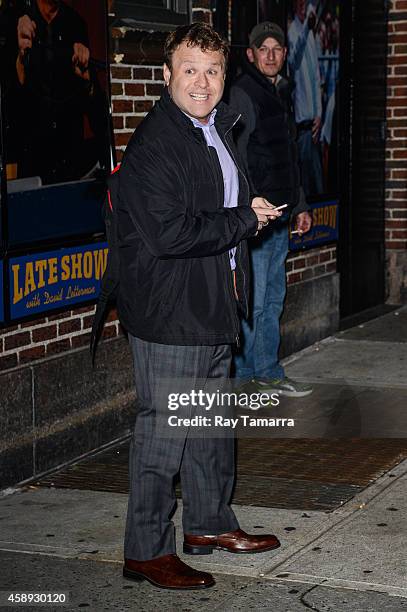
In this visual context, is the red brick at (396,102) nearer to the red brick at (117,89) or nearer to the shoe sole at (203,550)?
the red brick at (117,89)

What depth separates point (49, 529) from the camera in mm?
5816

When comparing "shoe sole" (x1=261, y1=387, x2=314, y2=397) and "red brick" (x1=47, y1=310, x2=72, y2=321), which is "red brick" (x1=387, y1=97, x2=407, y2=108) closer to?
"shoe sole" (x1=261, y1=387, x2=314, y2=397)

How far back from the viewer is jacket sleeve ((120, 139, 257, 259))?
4.77 metres

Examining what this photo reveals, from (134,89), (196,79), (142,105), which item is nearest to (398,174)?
(142,105)

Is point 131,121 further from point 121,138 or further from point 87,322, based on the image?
point 87,322

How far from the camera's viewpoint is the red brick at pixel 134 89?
7.56 meters

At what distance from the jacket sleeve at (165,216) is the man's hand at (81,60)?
2.24 meters

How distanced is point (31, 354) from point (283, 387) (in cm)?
224

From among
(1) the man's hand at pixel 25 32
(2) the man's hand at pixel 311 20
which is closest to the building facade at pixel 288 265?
(2) the man's hand at pixel 311 20

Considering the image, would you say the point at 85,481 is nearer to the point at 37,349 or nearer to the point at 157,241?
the point at 37,349

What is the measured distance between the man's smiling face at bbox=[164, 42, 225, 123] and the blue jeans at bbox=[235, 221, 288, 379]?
346 centimetres

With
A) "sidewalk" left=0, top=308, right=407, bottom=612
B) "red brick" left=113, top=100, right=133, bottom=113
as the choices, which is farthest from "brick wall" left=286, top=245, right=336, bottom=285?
"sidewalk" left=0, top=308, right=407, bottom=612

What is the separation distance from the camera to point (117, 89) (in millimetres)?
7465

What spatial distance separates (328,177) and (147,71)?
119 inches
